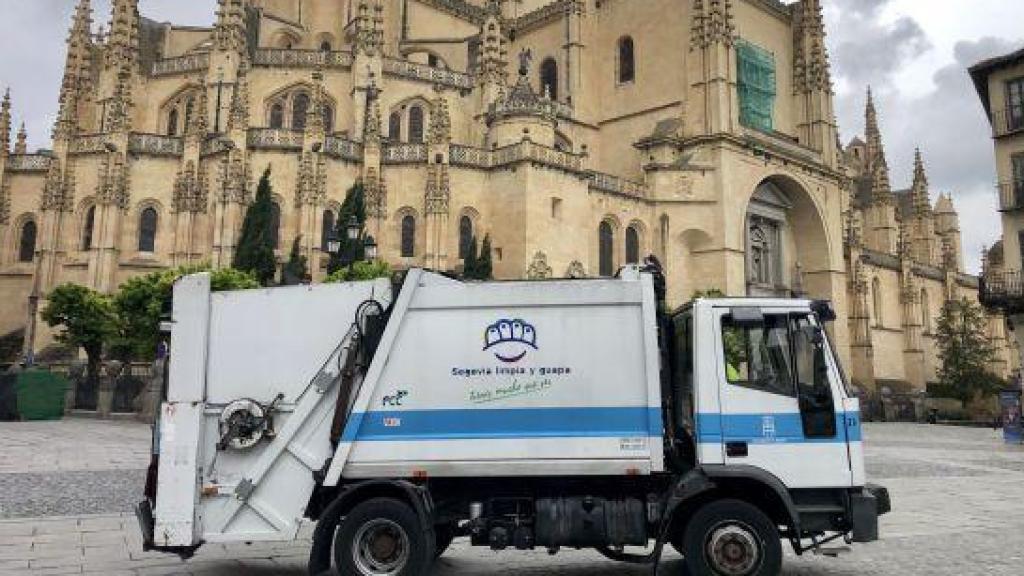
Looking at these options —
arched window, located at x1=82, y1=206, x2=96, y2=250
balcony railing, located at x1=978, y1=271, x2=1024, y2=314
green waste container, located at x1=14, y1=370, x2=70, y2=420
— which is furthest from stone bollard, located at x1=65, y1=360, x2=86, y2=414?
balcony railing, located at x1=978, y1=271, x2=1024, y2=314

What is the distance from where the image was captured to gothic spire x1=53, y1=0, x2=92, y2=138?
3750 cm

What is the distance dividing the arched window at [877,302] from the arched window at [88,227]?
45.9 metres

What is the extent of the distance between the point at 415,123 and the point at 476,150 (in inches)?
248

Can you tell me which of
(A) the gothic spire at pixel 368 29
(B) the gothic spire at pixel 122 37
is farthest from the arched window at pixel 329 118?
(B) the gothic spire at pixel 122 37

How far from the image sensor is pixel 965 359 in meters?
45.7

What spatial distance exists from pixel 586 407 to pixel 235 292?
343 centimetres

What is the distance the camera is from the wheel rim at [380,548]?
6707 millimetres

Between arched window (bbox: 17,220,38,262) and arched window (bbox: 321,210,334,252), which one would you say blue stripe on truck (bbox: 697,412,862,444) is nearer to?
arched window (bbox: 321,210,334,252)

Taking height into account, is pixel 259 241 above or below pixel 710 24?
below

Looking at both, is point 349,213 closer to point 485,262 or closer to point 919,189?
point 485,262

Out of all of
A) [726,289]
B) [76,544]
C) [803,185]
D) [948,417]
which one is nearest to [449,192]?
[726,289]

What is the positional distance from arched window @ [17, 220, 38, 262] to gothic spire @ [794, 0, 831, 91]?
43.1 metres

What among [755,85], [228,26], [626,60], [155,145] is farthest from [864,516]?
[755,85]

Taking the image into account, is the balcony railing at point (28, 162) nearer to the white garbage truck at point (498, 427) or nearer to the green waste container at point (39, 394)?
the green waste container at point (39, 394)
